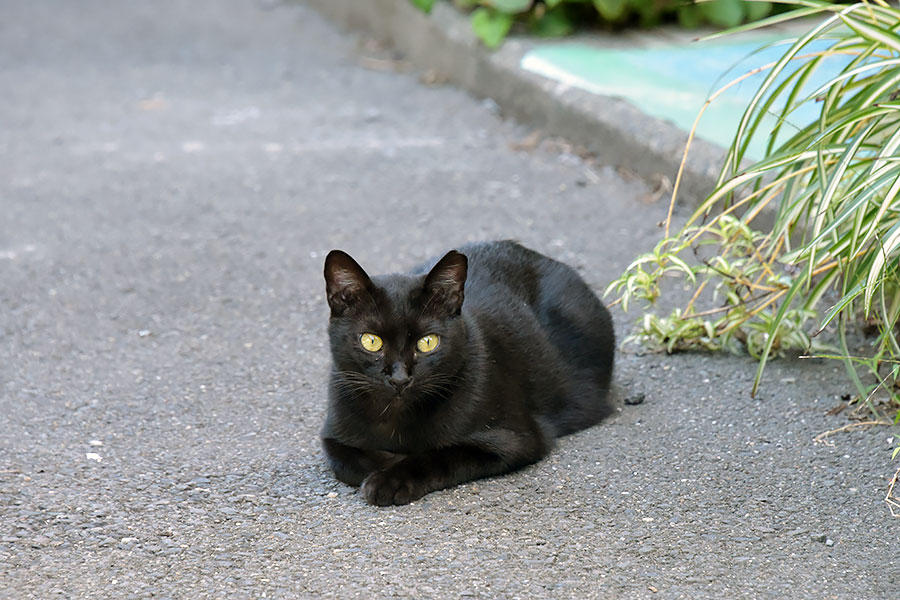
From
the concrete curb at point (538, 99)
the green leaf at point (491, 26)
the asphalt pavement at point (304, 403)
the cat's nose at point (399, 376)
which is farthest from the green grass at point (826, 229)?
the green leaf at point (491, 26)

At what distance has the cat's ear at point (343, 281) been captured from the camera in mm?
2754

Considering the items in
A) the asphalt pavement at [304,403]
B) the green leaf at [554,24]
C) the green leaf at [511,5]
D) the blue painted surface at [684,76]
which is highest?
the green leaf at [511,5]

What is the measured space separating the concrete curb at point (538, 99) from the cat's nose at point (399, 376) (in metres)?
2.47

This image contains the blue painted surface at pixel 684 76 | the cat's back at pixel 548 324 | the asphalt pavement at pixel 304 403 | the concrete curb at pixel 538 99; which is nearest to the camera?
the asphalt pavement at pixel 304 403

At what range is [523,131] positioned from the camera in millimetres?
6203

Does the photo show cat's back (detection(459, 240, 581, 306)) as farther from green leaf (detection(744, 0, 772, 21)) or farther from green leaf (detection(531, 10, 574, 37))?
green leaf (detection(744, 0, 772, 21))

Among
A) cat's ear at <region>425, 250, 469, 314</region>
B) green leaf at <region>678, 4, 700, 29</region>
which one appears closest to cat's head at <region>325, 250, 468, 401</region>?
cat's ear at <region>425, 250, 469, 314</region>

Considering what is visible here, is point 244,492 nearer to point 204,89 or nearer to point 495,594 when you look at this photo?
point 495,594

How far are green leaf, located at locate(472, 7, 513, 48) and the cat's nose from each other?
13.7ft

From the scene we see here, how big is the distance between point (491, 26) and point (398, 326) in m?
4.21

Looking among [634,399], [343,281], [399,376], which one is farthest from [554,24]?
[399,376]

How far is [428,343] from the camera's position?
2.79m

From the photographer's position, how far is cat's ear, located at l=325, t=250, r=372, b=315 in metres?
2.75

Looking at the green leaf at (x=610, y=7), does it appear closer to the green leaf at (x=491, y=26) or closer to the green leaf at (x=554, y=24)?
the green leaf at (x=554, y=24)
